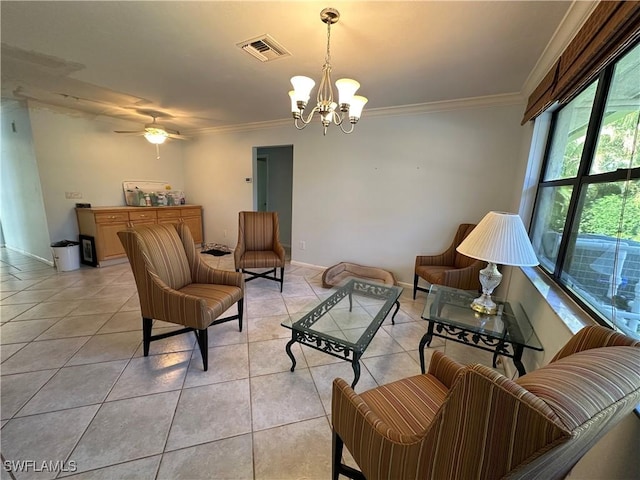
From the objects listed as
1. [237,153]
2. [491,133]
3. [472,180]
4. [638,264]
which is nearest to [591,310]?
[638,264]

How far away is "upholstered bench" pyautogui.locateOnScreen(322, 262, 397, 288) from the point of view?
3.48 m

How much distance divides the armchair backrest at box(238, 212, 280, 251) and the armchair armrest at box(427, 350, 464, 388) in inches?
103

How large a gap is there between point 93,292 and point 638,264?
4.55m

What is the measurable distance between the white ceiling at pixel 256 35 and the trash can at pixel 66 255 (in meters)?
1.97

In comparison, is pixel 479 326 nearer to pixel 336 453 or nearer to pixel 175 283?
pixel 336 453

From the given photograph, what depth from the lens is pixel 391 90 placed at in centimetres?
272

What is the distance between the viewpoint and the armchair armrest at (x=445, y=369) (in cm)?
119

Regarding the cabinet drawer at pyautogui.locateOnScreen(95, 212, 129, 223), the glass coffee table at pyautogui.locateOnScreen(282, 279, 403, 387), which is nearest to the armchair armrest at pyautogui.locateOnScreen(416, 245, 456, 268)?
the glass coffee table at pyautogui.locateOnScreen(282, 279, 403, 387)

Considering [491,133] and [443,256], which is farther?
[443,256]

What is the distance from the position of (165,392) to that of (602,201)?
281 centimetres

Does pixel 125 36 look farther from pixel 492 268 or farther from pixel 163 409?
pixel 492 268

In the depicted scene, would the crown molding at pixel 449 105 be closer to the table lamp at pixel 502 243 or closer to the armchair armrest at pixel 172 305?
the table lamp at pixel 502 243

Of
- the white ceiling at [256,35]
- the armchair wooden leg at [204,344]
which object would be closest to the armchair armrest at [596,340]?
the white ceiling at [256,35]

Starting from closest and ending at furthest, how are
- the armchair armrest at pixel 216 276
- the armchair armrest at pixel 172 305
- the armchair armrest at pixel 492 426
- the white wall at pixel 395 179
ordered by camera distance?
the armchair armrest at pixel 492 426, the armchair armrest at pixel 172 305, the armchair armrest at pixel 216 276, the white wall at pixel 395 179
